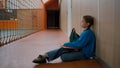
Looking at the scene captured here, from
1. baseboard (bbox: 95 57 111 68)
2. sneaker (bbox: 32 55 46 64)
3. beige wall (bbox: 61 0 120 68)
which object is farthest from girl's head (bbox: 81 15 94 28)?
sneaker (bbox: 32 55 46 64)

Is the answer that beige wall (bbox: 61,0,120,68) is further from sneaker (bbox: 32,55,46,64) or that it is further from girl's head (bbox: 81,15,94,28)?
sneaker (bbox: 32,55,46,64)

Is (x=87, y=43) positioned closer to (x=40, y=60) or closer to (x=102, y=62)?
(x=102, y=62)

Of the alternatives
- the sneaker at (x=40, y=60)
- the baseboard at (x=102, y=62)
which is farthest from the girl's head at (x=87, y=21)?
the sneaker at (x=40, y=60)

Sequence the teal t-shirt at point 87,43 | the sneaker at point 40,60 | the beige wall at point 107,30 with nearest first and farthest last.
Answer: the beige wall at point 107,30, the sneaker at point 40,60, the teal t-shirt at point 87,43

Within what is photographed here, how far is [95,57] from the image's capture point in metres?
2.65

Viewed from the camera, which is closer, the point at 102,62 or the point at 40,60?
the point at 102,62

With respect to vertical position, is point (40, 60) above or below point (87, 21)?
below

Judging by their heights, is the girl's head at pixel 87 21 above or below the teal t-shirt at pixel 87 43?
above

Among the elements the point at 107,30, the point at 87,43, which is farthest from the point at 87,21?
the point at 107,30

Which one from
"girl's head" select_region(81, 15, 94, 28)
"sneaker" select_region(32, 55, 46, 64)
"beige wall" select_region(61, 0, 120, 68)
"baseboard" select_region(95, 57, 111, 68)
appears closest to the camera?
"beige wall" select_region(61, 0, 120, 68)

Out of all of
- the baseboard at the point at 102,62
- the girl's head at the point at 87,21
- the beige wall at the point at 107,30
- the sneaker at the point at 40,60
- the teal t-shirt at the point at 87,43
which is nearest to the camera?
the beige wall at the point at 107,30

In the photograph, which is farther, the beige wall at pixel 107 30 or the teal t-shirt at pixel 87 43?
the teal t-shirt at pixel 87 43

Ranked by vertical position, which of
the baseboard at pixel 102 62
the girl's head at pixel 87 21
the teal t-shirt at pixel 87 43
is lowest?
the baseboard at pixel 102 62

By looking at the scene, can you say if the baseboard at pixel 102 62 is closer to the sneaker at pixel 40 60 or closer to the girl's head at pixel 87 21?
the girl's head at pixel 87 21
